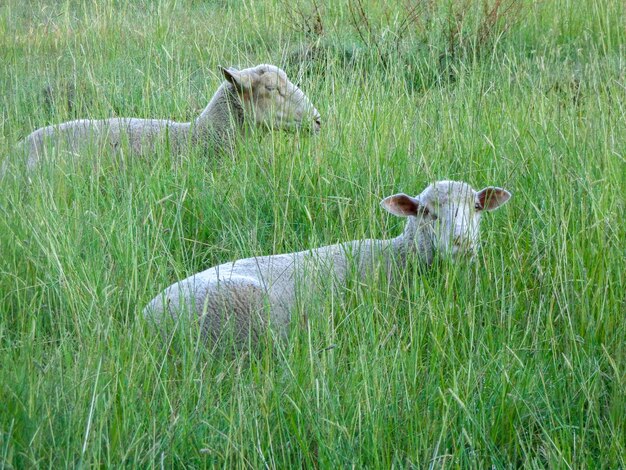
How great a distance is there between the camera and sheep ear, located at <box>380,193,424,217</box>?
4125mm

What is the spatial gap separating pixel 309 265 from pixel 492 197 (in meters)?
1.05

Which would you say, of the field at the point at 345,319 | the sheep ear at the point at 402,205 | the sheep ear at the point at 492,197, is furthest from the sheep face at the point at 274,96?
the sheep ear at the point at 492,197

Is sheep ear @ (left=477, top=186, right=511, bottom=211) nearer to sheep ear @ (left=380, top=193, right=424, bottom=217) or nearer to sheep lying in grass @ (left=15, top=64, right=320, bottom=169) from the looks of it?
sheep ear @ (left=380, top=193, right=424, bottom=217)

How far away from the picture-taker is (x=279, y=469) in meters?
2.56

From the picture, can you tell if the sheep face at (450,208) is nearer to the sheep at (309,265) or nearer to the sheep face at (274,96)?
the sheep at (309,265)

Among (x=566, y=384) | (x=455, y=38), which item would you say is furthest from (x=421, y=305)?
(x=455, y=38)

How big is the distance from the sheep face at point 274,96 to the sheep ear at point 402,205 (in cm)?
152

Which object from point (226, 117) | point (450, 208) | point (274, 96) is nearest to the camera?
point (450, 208)

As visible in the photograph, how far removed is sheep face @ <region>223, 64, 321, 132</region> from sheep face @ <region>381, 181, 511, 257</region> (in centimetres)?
155

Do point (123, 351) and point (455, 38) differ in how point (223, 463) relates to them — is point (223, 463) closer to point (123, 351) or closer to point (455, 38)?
point (123, 351)

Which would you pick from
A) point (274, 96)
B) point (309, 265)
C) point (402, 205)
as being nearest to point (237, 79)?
point (274, 96)

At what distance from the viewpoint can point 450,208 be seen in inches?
161

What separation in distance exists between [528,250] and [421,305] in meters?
1.05

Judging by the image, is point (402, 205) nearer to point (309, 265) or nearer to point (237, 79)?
point (309, 265)
